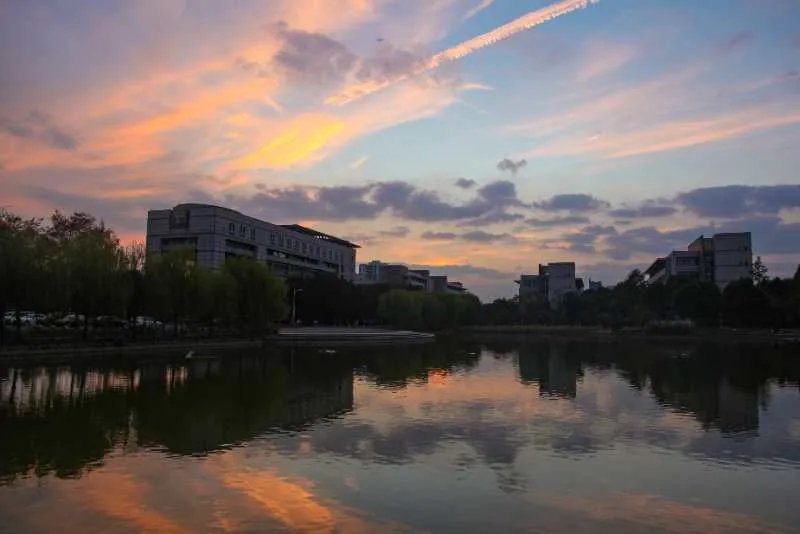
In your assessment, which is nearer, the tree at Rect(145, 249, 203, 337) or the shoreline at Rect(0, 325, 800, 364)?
the shoreline at Rect(0, 325, 800, 364)

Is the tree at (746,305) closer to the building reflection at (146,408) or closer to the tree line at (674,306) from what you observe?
the tree line at (674,306)

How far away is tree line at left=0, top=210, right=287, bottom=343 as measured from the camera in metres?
32.0

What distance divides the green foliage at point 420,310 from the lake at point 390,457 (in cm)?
5653

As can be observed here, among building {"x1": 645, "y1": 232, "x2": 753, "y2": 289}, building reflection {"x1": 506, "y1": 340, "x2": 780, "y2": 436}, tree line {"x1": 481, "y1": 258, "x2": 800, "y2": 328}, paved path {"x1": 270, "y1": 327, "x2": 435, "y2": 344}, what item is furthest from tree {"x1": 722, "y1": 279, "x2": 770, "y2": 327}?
building reflection {"x1": 506, "y1": 340, "x2": 780, "y2": 436}

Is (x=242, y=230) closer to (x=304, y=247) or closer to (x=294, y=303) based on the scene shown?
(x=304, y=247)

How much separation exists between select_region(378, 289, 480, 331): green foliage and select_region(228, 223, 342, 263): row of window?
24.0 meters

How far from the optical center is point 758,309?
8050cm

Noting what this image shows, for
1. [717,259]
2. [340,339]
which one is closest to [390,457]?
[340,339]

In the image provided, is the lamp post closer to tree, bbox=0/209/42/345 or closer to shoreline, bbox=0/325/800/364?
shoreline, bbox=0/325/800/364

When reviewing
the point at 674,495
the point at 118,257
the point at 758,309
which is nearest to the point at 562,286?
the point at 758,309

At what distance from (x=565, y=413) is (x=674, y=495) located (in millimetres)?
7727

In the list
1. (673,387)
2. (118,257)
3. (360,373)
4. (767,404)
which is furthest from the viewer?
(118,257)

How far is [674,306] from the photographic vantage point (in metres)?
92.3

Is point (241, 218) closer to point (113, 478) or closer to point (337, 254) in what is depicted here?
point (337, 254)
